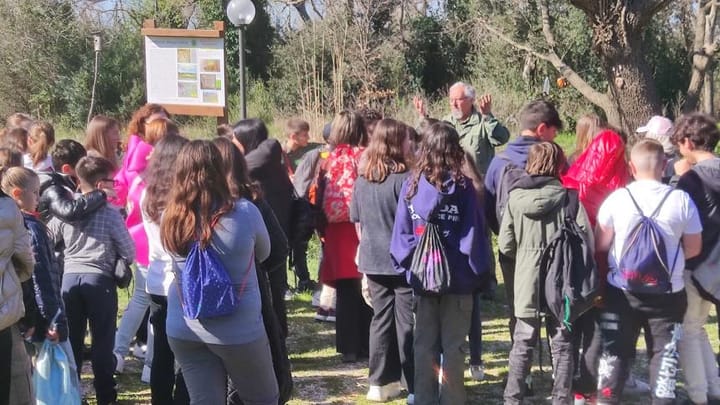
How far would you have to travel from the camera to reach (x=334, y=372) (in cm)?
553

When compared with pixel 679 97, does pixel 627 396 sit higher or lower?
lower

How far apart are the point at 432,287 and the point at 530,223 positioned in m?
0.73

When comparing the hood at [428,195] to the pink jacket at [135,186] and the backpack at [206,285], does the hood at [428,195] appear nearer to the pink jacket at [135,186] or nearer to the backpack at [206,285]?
the backpack at [206,285]

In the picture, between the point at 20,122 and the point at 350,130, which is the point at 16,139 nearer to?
the point at 20,122

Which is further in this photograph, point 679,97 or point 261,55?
point 261,55

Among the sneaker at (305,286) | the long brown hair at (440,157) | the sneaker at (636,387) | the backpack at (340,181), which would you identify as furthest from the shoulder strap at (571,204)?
the sneaker at (305,286)

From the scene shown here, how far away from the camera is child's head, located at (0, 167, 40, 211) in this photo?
12.7 ft

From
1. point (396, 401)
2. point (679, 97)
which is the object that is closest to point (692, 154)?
point (396, 401)

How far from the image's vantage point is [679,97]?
18.7 m

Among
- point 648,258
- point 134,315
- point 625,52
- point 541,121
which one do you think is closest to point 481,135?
point 541,121

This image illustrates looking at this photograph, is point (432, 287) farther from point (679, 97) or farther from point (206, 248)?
point (679, 97)

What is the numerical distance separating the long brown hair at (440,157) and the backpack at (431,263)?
0.18m

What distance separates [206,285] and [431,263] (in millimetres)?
1492

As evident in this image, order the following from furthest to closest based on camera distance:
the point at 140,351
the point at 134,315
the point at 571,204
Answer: the point at 140,351 → the point at 134,315 → the point at 571,204
